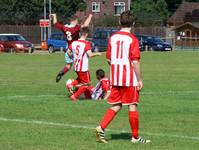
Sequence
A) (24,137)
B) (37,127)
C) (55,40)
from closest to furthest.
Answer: (24,137) < (37,127) < (55,40)

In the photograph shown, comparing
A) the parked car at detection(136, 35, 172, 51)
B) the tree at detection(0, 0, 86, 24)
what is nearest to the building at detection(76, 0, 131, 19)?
the tree at detection(0, 0, 86, 24)

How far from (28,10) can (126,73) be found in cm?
8702

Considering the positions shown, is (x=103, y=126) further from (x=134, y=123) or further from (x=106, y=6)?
(x=106, y=6)

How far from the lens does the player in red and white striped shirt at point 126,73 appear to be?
422 inches

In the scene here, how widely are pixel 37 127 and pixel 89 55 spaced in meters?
5.28

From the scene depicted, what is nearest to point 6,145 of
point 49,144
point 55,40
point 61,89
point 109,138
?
point 49,144

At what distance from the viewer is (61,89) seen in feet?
70.2

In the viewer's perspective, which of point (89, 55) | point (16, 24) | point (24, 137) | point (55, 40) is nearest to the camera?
point (24, 137)

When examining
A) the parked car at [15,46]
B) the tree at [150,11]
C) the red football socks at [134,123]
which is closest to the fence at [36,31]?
the tree at [150,11]

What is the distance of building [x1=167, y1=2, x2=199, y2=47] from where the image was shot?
3713 inches

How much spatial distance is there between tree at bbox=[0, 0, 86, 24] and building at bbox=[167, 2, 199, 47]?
14870 mm

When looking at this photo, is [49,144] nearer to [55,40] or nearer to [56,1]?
[55,40]

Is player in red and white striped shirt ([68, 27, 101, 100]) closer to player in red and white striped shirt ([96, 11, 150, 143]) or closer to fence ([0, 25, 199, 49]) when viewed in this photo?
player in red and white striped shirt ([96, 11, 150, 143])

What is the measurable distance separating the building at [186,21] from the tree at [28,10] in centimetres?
1487
